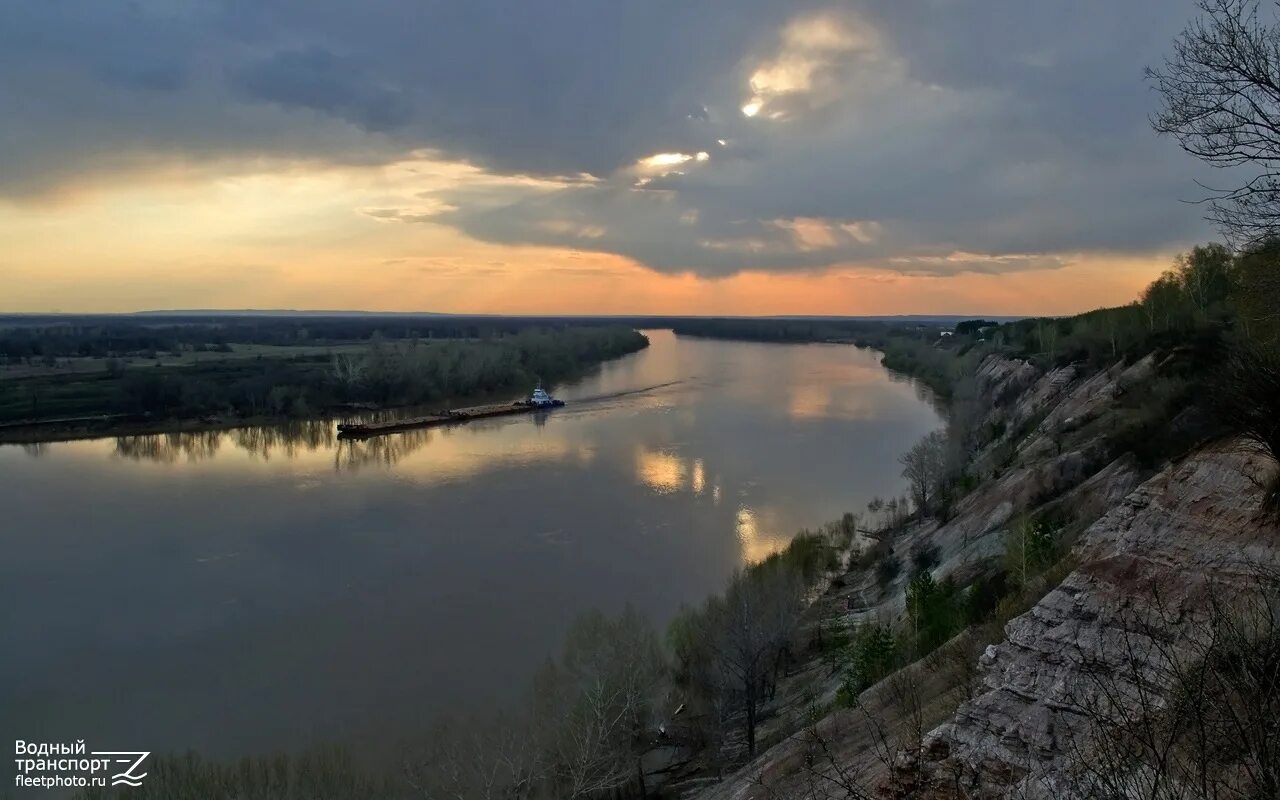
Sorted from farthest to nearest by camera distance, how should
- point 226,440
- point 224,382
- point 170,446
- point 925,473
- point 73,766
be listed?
point 224,382 < point 226,440 < point 170,446 < point 925,473 < point 73,766

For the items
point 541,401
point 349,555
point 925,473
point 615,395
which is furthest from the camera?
point 615,395

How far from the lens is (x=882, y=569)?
13.7 metres

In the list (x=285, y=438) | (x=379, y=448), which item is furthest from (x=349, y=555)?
(x=285, y=438)

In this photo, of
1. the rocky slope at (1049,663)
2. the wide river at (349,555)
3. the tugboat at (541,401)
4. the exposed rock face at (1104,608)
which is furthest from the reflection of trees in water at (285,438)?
the exposed rock face at (1104,608)

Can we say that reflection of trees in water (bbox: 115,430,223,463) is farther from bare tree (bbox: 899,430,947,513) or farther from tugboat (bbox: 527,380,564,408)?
bare tree (bbox: 899,430,947,513)

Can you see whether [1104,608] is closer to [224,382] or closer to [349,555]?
[349,555]

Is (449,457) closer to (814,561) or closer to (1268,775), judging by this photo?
(814,561)

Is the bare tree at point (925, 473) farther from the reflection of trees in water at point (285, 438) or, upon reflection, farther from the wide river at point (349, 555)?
the reflection of trees in water at point (285, 438)

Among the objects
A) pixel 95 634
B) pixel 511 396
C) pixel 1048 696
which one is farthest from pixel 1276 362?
pixel 511 396

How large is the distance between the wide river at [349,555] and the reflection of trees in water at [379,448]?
0.54 feet

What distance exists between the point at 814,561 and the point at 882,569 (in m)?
1.47

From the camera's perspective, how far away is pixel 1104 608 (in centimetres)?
493

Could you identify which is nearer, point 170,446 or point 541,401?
point 170,446

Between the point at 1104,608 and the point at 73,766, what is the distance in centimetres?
1067
